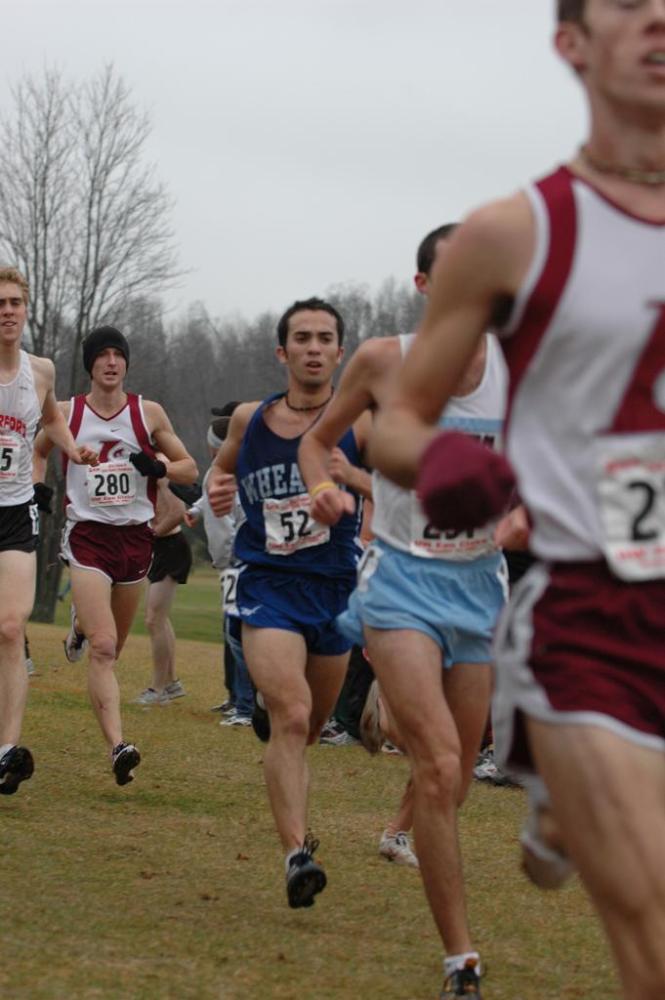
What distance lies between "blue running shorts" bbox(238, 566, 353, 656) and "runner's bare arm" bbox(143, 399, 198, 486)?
2.94 meters

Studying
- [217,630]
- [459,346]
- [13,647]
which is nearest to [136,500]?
[13,647]

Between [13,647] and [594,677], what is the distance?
6.07 meters

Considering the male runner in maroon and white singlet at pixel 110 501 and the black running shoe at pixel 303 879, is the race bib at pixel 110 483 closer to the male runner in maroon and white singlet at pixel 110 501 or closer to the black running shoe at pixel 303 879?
the male runner in maroon and white singlet at pixel 110 501

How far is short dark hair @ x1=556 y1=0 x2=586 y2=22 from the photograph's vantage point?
3475mm

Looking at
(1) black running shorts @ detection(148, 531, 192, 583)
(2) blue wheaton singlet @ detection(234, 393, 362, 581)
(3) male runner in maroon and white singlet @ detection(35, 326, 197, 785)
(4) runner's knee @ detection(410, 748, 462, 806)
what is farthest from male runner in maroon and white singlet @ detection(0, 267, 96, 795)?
(1) black running shorts @ detection(148, 531, 192, 583)

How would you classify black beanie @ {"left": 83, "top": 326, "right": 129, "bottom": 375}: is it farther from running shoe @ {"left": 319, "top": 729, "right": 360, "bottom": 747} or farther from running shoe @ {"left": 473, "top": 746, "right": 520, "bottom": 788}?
running shoe @ {"left": 319, "top": 729, "right": 360, "bottom": 747}

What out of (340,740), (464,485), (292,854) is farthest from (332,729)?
(464,485)

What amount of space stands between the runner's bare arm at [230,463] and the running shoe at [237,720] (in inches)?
261

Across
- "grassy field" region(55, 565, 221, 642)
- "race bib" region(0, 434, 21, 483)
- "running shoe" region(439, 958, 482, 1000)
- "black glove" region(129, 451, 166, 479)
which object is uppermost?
"race bib" region(0, 434, 21, 483)

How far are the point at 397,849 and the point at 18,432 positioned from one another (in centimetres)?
300

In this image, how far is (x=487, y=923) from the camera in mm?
6812

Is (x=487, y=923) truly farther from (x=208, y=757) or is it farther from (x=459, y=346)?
(x=208, y=757)

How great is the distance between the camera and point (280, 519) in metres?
7.27

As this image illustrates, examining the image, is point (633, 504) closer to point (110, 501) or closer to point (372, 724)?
point (372, 724)
